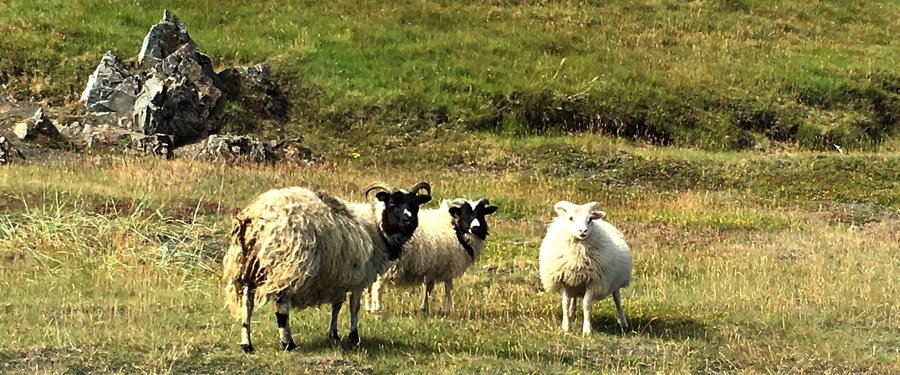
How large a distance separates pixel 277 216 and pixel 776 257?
43.6ft

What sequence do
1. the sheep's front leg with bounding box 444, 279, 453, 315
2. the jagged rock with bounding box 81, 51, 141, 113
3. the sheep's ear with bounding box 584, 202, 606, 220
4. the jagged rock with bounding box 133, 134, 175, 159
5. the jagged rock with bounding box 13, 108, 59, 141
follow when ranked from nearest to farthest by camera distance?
1. the sheep's ear with bounding box 584, 202, 606, 220
2. the sheep's front leg with bounding box 444, 279, 453, 315
3. the jagged rock with bounding box 13, 108, 59, 141
4. the jagged rock with bounding box 133, 134, 175, 159
5. the jagged rock with bounding box 81, 51, 141, 113

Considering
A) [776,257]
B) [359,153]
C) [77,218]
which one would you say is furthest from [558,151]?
[77,218]

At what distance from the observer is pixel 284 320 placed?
11.0 meters

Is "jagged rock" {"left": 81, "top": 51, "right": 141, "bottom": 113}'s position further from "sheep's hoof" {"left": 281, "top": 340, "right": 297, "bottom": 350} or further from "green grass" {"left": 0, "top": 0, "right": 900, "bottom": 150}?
"sheep's hoof" {"left": 281, "top": 340, "right": 297, "bottom": 350}

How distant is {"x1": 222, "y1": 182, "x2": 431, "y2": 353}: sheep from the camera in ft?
35.2

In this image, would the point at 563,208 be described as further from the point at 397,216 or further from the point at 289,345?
the point at 289,345

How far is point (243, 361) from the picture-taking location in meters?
10.8

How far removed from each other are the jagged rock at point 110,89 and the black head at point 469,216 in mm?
22634

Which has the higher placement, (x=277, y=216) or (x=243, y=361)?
(x=277, y=216)

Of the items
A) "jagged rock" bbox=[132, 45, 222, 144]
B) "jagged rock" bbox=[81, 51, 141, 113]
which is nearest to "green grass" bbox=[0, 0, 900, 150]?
"jagged rock" bbox=[81, 51, 141, 113]

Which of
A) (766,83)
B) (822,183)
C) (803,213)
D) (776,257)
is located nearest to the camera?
(776,257)

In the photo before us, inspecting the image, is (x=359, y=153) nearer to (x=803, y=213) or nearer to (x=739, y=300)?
(x=803, y=213)

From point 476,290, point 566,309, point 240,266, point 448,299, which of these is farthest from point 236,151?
point 240,266

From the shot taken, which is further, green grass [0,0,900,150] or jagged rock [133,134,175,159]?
green grass [0,0,900,150]
